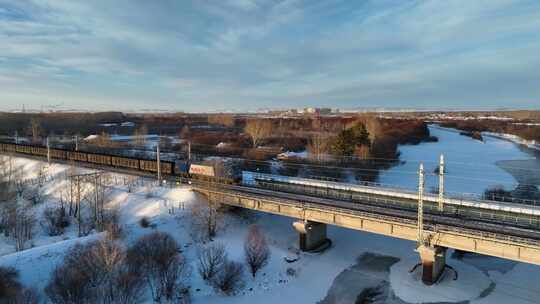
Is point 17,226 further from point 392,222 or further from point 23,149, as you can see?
point 23,149

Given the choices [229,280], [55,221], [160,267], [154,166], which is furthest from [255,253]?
[154,166]

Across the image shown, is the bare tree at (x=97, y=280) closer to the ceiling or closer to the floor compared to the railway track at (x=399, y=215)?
closer to the floor

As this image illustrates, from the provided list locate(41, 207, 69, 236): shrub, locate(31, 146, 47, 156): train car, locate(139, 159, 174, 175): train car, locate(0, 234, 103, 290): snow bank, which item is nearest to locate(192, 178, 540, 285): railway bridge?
locate(139, 159, 174, 175): train car

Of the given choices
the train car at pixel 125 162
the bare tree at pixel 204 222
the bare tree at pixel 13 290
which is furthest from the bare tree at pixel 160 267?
the train car at pixel 125 162

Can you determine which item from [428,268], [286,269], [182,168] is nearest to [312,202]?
[286,269]

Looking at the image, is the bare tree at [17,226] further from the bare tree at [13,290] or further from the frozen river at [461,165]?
the frozen river at [461,165]

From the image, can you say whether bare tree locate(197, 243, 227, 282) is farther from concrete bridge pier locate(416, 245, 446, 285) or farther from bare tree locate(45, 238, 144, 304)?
concrete bridge pier locate(416, 245, 446, 285)

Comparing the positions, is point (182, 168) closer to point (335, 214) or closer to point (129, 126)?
point (335, 214)

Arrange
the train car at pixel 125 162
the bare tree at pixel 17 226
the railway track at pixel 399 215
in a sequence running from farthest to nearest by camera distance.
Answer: the train car at pixel 125 162
the bare tree at pixel 17 226
the railway track at pixel 399 215
